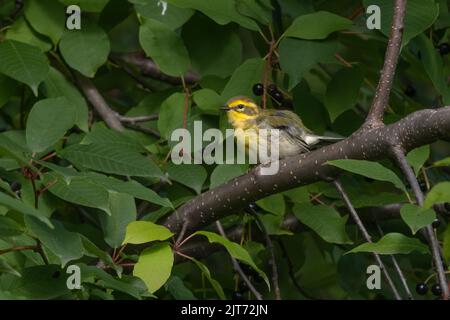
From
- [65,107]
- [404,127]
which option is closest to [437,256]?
[404,127]

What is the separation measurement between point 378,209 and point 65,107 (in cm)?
162

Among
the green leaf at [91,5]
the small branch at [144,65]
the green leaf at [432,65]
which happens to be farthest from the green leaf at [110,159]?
the small branch at [144,65]

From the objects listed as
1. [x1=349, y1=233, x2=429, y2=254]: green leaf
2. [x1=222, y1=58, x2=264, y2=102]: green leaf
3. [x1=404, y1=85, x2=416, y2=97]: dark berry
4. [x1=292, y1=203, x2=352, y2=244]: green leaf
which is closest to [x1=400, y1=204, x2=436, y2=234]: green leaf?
[x1=349, y1=233, x2=429, y2=254]: green leaf

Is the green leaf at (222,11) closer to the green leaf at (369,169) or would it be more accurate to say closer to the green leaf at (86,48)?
the green leaf at (86,48)

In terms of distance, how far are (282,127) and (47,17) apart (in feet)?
4.29

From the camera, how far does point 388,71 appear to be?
3363 mm

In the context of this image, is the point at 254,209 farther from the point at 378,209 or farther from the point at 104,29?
the point at 104,29

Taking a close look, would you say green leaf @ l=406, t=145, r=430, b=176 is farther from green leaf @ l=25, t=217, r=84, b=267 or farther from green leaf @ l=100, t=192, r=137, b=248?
green leaf @ l=25, t=217, r=84, b=267

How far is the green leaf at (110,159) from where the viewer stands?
3359 mm

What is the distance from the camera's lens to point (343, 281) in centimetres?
465

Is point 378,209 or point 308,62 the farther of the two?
point 378,209

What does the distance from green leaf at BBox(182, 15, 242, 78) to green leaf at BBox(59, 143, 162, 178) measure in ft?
3.59

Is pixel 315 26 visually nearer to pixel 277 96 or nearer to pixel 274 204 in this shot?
pixel 277 96

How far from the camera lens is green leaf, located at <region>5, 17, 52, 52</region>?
4.23 m
